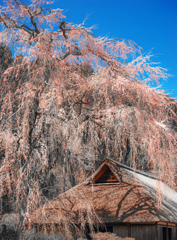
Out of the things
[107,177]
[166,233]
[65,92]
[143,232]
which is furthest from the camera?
[107,177]

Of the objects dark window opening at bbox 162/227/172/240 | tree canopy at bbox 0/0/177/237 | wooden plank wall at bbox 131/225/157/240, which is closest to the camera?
tree canopy at bbox 0/0/177/237

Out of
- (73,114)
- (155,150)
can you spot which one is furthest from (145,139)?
(73,114)

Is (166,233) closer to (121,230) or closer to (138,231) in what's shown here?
(138,231)

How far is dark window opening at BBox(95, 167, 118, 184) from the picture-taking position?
31.9ft

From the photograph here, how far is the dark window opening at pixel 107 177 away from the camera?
31.9 ft

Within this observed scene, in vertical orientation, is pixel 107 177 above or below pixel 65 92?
below

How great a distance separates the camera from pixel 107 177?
9.91 metres

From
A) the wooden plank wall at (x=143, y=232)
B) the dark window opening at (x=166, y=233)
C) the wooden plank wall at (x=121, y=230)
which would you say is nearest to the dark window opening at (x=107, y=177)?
the wooden plank wall at (x=121, y=230)

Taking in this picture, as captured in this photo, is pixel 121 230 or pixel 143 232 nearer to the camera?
pixel 143 232

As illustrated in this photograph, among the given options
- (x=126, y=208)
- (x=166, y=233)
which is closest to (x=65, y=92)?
Answer: (x=126, y=208)

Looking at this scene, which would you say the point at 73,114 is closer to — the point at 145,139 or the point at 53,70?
the point at 53,70

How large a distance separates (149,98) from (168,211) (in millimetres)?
4286

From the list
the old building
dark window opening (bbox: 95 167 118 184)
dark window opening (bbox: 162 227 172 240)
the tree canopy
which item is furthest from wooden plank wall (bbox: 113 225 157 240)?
the tree canopy

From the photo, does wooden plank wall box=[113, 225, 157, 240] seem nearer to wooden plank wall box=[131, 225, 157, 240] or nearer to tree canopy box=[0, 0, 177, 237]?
wooden plank wall box=[131, 225, 157, 240]
